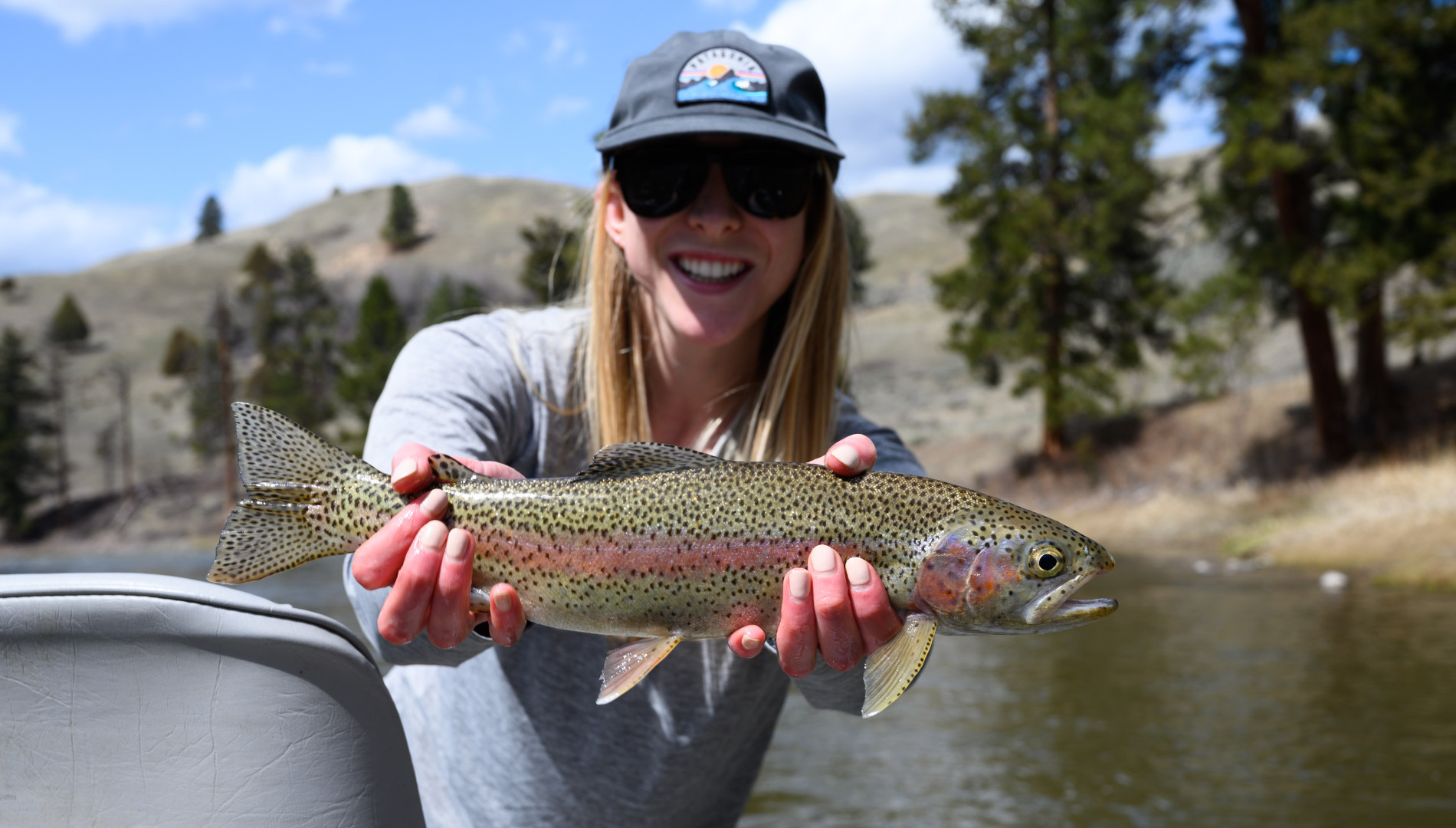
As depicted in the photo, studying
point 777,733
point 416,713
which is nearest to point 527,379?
point 416,713

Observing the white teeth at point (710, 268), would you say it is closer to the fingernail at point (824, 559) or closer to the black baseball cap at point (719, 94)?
the black baseball cap at point (719, 94)

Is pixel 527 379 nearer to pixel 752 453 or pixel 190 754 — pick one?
pixel 752 453

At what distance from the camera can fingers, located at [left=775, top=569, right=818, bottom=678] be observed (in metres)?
2.68

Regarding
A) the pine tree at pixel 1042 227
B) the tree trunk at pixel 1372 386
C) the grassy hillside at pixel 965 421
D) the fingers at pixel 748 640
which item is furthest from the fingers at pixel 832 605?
the pine tree at pixel 1042 227

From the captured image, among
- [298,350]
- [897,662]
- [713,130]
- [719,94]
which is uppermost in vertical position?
[298,350]

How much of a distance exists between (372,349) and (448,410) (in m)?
62.7

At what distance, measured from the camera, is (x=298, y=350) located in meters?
76.0

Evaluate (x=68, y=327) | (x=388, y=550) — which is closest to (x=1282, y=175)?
(x=388, y=550)

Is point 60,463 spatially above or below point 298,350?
below

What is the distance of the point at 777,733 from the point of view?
1137 cm

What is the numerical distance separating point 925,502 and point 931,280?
33774 mm

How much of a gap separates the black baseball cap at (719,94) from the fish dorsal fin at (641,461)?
0.93 meters

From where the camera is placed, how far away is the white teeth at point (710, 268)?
343cm

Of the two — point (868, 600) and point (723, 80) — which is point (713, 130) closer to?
point (723, 80)
